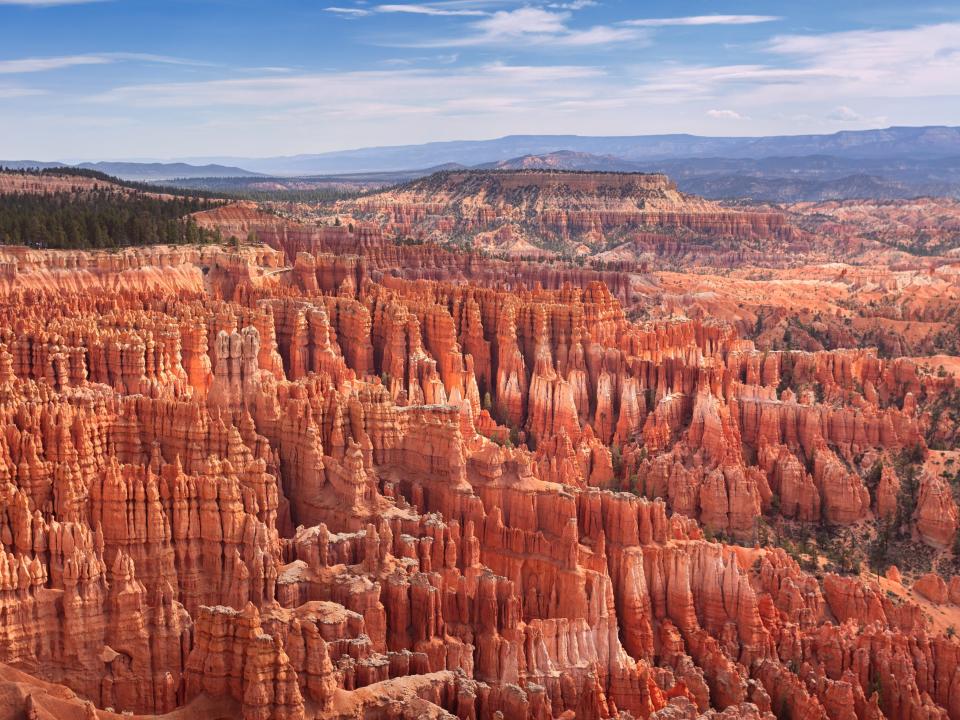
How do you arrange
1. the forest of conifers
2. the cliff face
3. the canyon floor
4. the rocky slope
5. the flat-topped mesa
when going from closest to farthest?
the cliff face
the canyon floor
the forest of conifers
the rocky slope
the flat-topped mesa

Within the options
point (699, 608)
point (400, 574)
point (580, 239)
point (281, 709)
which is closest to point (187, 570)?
point (400, 574)

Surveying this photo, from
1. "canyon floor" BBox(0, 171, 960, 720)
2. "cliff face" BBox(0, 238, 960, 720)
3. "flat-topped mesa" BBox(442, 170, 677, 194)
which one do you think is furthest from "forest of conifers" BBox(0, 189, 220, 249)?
"flat-topped mesa" BBox(442, 170, 677, 194)

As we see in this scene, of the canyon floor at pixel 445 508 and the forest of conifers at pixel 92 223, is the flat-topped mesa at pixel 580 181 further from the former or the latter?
the canyon floor at pixel 445 508

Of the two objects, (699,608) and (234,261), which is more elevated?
(234,261)

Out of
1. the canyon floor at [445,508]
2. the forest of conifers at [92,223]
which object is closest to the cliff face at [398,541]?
the canyon floor at [445,508]

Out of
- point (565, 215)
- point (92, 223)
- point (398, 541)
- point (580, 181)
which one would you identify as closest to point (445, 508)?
point (398, 541)

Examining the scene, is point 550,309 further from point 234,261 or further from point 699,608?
point 699,608

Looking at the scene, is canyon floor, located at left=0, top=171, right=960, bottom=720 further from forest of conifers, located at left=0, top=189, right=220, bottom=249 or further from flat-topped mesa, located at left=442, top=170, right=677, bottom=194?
flat-topped mesa, located at left=442, top=170, right=677, bottom=194
